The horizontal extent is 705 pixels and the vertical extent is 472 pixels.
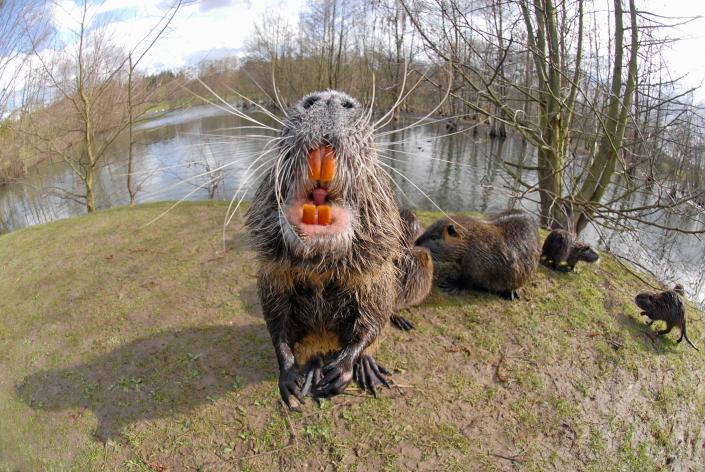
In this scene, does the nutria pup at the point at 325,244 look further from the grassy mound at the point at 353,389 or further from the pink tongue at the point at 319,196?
the grassy mound at the point at 353,389

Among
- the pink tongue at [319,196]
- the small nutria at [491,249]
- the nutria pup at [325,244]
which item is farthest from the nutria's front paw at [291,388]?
the small nutria at [491,249]

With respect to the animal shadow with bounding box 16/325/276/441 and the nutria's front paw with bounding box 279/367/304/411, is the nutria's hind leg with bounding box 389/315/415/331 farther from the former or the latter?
the nutria's front paw with bounding box 279/367/304/411

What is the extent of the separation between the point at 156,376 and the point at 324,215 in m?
2.91

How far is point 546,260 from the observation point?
5.33 meters

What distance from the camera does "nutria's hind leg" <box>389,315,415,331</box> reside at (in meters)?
4.17

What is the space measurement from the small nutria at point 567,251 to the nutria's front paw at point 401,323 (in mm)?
2277

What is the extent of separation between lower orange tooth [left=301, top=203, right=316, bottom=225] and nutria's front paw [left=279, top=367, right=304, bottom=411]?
1.16 metres

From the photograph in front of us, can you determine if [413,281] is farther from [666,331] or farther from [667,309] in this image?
[666,331]

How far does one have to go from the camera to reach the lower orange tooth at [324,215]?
1.74 m

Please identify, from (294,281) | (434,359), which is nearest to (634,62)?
(434,359)

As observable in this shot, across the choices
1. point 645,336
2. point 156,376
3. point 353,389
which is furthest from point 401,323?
point 645,336

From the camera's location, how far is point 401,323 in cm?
419

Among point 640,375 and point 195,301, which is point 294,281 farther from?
point 640,375

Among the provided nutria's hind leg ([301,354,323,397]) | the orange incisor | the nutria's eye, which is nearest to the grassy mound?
→ nutria's hind leg ([301,354,323,397])
